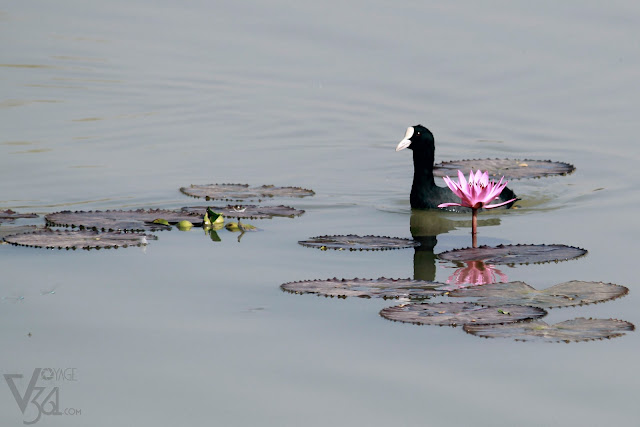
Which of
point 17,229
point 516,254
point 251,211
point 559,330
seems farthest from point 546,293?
point 17,229

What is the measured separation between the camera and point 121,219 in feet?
31.5

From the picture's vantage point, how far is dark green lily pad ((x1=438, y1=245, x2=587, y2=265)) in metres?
8.23

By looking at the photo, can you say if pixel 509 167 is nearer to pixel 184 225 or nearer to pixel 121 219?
pixel 184 225

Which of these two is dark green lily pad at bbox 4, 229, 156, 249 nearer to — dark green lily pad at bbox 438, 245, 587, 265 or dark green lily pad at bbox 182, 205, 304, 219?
dark green lily pad at bbox 182, 205, 304, 219

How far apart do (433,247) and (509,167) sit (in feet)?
12.0

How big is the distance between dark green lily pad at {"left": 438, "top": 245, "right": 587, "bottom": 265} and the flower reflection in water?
0.08 m

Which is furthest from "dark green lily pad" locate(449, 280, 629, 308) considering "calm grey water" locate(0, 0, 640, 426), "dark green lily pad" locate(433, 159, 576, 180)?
"dark green lily pad" locate(433, 159, 576, 180)

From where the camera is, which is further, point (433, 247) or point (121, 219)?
point (121, 219)

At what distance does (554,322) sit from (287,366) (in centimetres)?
171

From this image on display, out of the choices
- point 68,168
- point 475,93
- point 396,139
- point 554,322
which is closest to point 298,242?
point 554,322

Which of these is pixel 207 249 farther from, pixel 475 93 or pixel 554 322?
pixel 475 93

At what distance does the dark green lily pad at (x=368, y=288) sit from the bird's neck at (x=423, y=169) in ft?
12.9

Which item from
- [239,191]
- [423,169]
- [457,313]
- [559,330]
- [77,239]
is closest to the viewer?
[559,330]

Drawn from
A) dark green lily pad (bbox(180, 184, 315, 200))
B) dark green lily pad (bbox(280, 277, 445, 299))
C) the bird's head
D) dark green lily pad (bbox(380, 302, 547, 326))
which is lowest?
dark green lily pad (bbox(380, 302, 547, 326))
